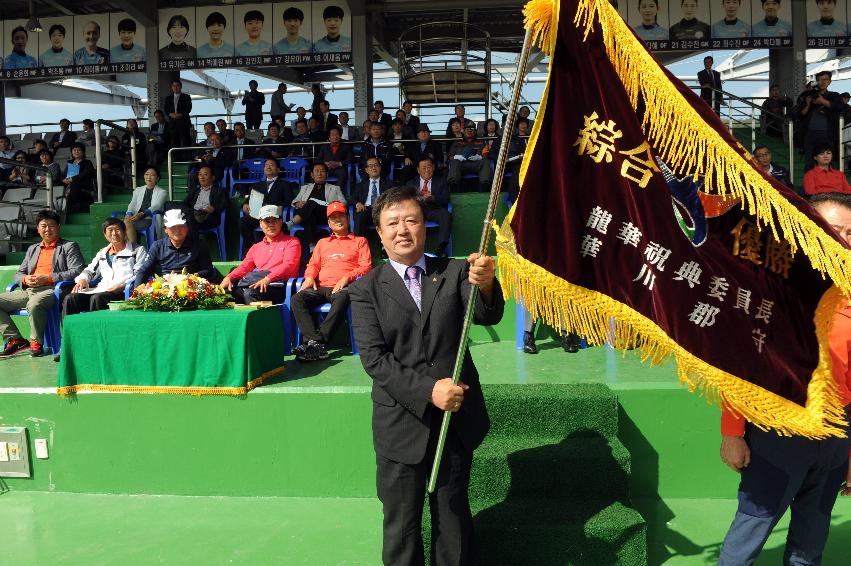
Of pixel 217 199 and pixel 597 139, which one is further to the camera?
pixel 217 199

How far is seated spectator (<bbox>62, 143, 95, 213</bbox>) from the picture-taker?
29.1 ft

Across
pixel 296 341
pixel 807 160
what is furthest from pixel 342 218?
pixel 807 160

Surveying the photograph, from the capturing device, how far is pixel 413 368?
7.23 ft

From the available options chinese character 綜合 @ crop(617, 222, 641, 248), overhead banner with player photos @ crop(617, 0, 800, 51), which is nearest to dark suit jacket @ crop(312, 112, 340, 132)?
overhead banner with player photos @ crop(617, 0, 800, 51)

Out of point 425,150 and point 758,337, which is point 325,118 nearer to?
point 425,150

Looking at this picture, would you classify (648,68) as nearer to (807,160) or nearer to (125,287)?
(125,287)

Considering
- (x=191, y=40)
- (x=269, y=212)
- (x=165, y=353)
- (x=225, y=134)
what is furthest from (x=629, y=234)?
(x=191, y=40)

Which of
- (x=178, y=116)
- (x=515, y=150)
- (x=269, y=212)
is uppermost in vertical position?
(x=178, y=116)

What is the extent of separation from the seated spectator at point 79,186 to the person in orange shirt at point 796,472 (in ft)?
28.5

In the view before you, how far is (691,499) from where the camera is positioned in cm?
348

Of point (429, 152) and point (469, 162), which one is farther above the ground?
point (429, 152)

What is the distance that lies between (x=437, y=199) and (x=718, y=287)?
5108 mm

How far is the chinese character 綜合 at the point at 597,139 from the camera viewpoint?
2004 millimetres

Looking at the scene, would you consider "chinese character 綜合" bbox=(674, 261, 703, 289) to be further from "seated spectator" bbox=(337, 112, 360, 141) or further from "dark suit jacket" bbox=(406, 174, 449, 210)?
"seated spectator" bbox=(337, 112, 360, 141)
